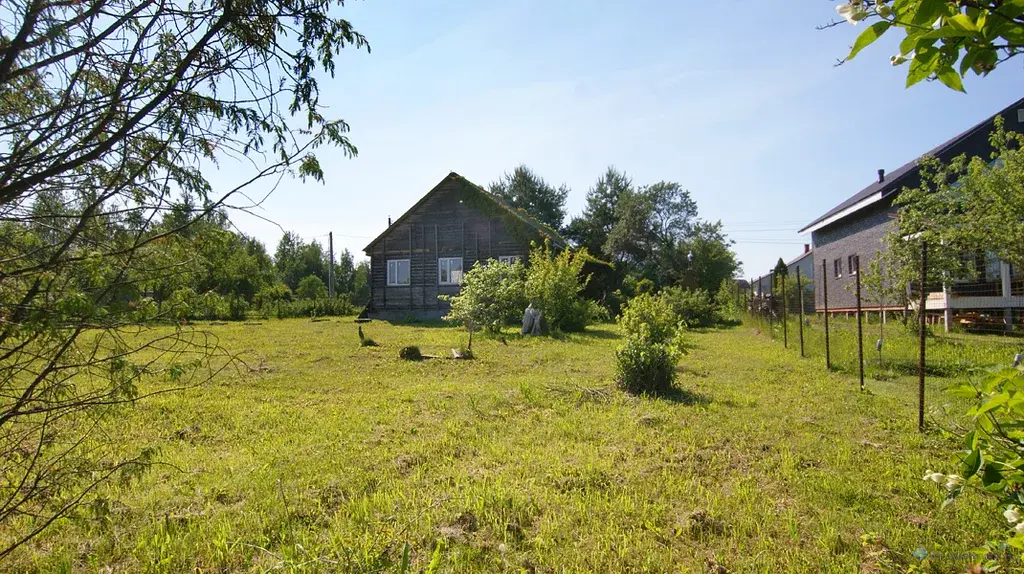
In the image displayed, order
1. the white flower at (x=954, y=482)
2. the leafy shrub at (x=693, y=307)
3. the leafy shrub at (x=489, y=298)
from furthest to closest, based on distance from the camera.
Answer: the leafy shrub at (x=693, y=307) → the leafy shrub at (x=489, y=298) → the white flower at (x=954, y=482)

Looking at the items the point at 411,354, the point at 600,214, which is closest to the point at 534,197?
the point at 600,214

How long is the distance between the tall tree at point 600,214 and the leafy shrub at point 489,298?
2866 centimetres

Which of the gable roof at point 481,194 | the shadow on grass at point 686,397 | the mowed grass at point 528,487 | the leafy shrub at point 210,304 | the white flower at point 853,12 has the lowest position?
the mowed grass at point 528,487

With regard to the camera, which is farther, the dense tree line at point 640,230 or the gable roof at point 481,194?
the dense tree line at point 640,230

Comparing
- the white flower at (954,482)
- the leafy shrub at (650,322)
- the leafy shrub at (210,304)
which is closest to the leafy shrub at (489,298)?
the leafy shrub at (650,322)

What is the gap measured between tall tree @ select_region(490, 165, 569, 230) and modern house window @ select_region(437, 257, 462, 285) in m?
23.9

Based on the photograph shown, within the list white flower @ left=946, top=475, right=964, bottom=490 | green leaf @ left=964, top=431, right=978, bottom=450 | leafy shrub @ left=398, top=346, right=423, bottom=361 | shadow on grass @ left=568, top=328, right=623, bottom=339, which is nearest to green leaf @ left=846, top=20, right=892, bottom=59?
green leaf @ left=964, top=431, right=978, bottom=450

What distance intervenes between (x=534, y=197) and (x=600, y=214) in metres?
6.57

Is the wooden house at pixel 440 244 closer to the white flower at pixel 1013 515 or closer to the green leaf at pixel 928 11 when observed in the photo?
the white flower at pixel 1013 515

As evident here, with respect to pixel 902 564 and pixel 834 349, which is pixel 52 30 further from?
pixel 834 349

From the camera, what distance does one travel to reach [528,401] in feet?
22.3

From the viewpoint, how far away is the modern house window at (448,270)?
2491cm

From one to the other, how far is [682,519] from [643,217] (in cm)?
4085

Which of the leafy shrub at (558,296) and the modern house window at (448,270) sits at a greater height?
the modern house window at (448,270)
